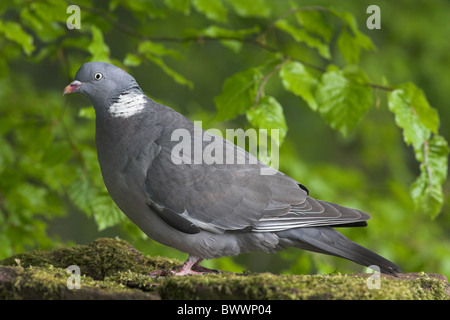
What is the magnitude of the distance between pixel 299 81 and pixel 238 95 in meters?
0.44

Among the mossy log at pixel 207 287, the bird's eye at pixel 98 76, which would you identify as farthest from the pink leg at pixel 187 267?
the bird's eye at pixel 98 76

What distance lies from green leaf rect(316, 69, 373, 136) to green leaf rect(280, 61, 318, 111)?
61mm

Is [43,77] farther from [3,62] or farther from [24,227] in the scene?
[24,227]

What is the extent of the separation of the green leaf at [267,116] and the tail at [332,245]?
2.17ft

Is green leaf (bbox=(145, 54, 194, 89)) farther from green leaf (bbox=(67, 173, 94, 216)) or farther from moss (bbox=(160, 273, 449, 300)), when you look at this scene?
moss (bbox=(160, 273, 449, 300))

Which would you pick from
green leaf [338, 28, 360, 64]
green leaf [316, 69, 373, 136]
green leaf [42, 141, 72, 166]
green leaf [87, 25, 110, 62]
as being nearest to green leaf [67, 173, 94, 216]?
green leaf [42, 141, 72, 166]

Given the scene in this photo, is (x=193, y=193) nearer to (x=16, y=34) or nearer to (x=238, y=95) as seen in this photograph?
(x=238, y=95)

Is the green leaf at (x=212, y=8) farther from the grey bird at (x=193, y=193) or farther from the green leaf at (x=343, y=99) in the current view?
the grey bird at (x=193, y=193)

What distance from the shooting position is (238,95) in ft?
11.8

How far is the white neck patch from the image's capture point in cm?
317

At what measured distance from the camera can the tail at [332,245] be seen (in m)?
2.91

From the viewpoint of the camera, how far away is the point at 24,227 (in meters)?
4.41

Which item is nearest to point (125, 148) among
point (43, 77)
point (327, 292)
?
point (327, 292)

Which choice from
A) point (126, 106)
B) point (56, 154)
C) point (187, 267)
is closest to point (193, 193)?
point (187, 267)
